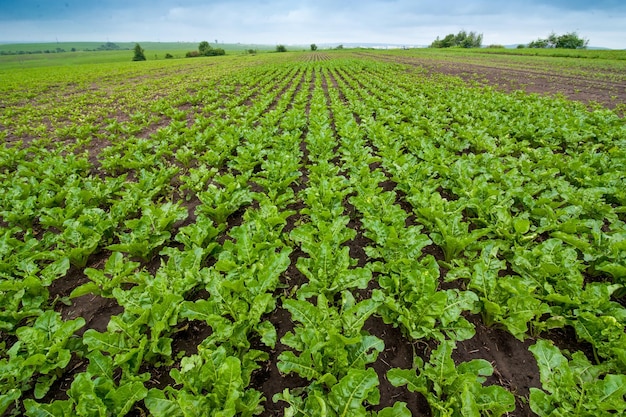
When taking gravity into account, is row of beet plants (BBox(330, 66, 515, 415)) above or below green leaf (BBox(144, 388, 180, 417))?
above

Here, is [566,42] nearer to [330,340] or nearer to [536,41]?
[536,41]

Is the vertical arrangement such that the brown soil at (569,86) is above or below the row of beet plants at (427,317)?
above

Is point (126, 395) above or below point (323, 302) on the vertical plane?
below

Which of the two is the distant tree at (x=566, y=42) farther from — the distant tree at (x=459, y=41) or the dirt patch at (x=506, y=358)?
the dirt patch at (x=506, y=358)

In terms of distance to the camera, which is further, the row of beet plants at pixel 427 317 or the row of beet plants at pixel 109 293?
the row of beet plants at pixel 109 293

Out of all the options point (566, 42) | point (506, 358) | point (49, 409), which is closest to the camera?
point (49, 409)

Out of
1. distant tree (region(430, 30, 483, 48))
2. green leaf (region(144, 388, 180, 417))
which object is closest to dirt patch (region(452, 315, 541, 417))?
green leaf (region(144, 388, 180, 417))

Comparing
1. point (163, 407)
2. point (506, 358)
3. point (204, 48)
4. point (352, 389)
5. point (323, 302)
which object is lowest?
point (506, 358)

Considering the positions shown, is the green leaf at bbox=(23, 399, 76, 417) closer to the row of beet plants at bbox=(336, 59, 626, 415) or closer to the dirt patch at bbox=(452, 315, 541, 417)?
the dirt patch at bbox=(452, 315, 541, 417)

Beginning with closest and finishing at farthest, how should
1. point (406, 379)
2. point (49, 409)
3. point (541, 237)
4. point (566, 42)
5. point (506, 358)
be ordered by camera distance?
point (49, 409)
point (406, 379)
point (506, 358)
point (541, 237)
point (566, 42)

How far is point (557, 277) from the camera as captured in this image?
3.77 metres

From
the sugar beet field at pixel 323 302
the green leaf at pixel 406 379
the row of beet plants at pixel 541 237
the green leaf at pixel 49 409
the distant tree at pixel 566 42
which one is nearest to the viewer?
the green leaf at pixel 49 409

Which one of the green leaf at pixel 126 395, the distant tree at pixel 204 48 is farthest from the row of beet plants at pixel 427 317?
the distant tree at pixel 204 48

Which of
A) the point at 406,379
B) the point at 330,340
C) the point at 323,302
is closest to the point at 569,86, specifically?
the point at 323,302
